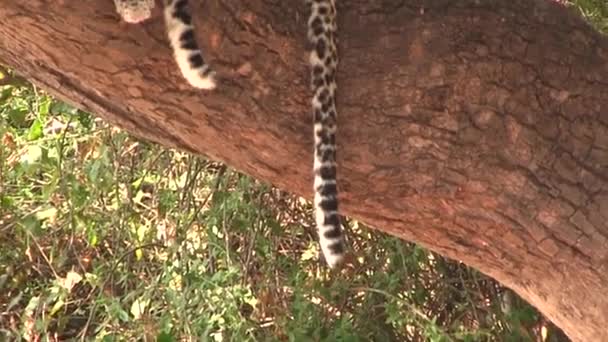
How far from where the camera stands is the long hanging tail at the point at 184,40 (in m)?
Result: 2.11

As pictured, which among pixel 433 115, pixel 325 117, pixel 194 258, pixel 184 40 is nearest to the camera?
pixel 184 40

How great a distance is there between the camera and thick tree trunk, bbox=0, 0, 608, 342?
2291mm

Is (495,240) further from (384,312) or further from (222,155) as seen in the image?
(384,312)

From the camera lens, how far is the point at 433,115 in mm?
2377

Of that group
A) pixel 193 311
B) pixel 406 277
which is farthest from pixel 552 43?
pixel 193 311

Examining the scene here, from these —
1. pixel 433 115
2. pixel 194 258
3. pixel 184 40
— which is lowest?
pixel 194 258

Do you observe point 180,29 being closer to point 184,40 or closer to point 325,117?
point 184,40

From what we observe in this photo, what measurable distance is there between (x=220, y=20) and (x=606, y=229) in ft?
2.90

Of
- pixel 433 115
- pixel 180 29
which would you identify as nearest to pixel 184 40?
pixel 180 29

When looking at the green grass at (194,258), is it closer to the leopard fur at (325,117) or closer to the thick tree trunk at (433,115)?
the thick tree trunk at (433,115)

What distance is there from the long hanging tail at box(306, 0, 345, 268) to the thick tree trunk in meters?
0.04

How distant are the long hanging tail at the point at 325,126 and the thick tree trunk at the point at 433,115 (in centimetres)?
4

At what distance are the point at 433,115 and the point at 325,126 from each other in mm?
239

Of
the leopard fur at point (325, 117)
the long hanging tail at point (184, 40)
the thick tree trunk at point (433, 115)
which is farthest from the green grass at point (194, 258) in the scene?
the long hanging tail at point (184, 40)
